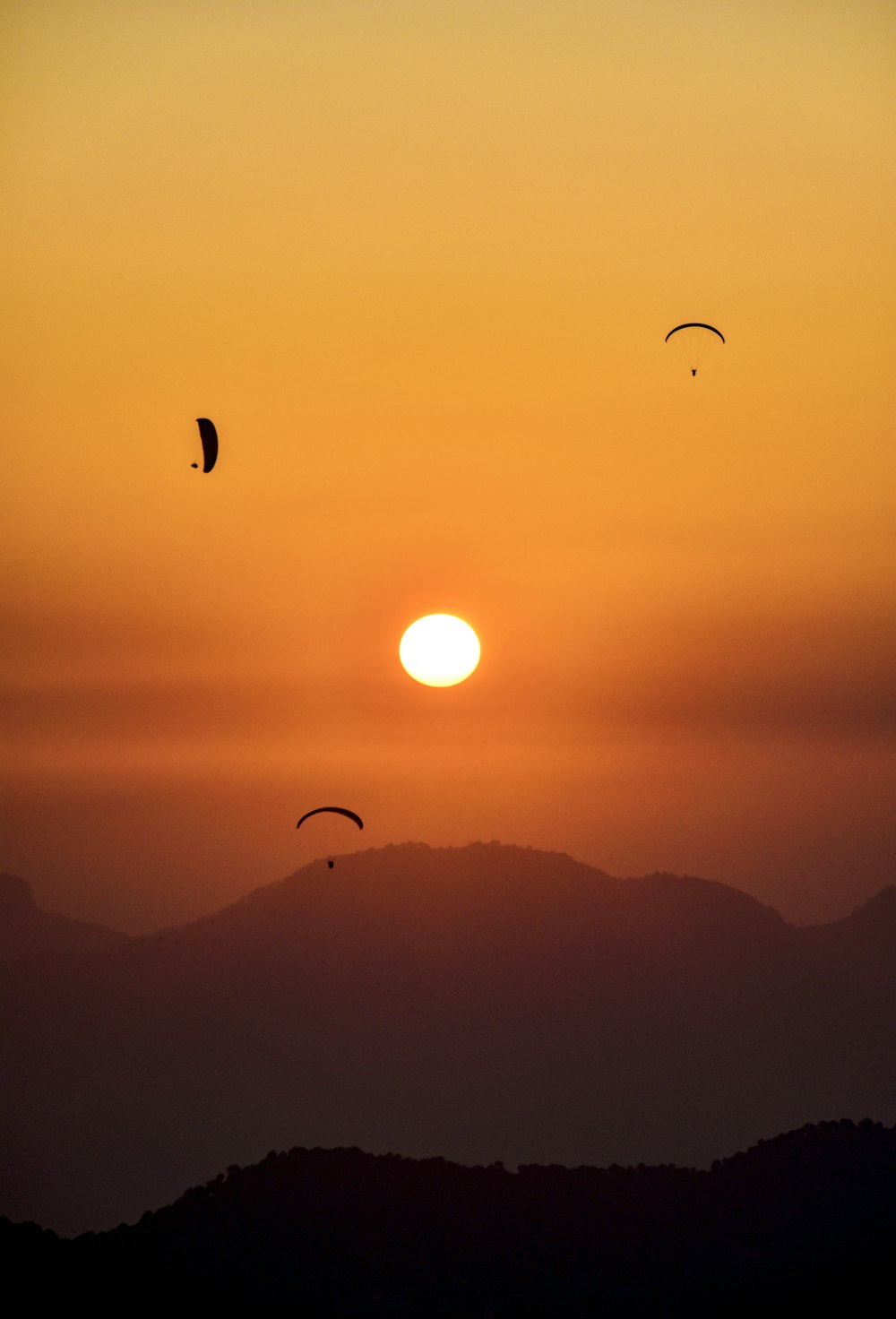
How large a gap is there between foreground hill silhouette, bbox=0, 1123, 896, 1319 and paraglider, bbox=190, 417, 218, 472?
43.6 meters

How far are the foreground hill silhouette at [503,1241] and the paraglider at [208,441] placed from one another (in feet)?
143

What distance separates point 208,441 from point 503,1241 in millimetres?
57403

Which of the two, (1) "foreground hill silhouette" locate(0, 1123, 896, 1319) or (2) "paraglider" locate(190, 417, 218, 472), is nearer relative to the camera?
(2) "paraglider" locate(190, 417, 218, 472)

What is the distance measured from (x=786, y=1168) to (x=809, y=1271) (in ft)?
37.0

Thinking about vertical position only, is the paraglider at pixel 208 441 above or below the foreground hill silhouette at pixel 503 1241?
above

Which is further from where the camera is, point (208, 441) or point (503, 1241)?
point (503, 1241)

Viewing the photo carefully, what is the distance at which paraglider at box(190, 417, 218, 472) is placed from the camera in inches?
2069

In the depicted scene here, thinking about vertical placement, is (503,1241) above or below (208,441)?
below

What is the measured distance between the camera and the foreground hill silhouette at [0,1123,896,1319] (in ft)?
247

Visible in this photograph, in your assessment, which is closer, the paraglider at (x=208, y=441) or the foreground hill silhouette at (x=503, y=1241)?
the paraglider at (x=208, y=441)

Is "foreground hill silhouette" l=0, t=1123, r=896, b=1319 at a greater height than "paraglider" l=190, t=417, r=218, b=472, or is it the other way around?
"paraglider" l=190, t=417, r=218, b=472

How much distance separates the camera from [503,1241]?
8219 centimetres

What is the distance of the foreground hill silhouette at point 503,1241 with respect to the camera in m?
75.2

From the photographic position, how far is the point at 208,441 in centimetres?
5328
